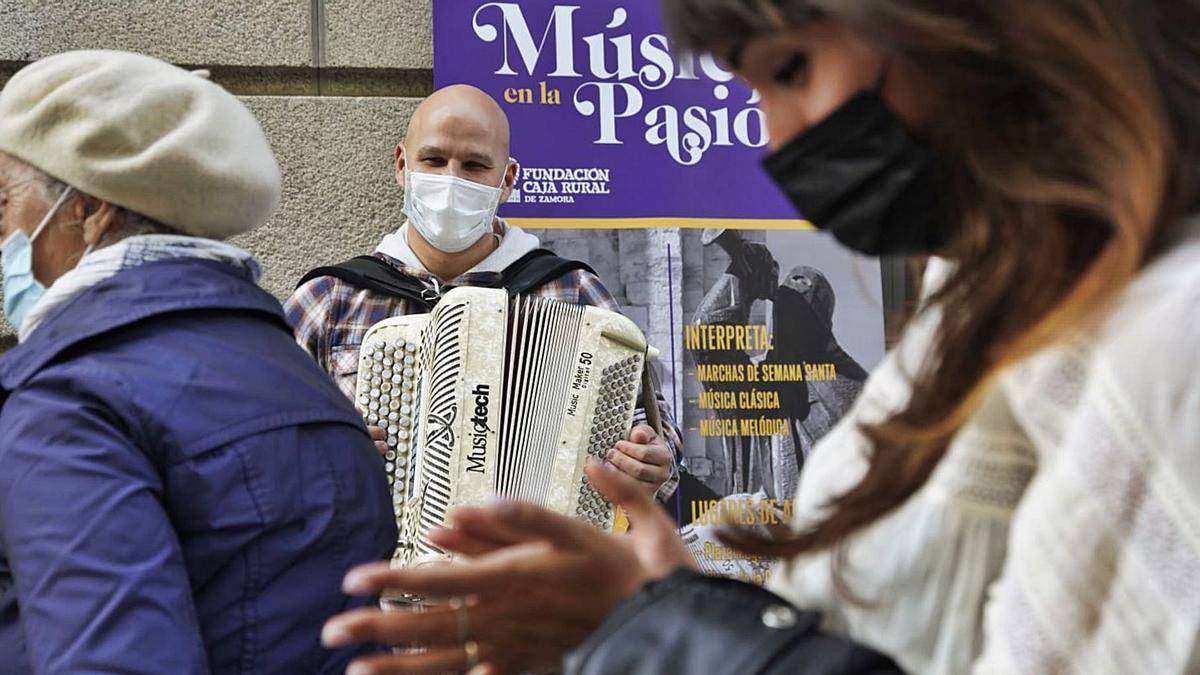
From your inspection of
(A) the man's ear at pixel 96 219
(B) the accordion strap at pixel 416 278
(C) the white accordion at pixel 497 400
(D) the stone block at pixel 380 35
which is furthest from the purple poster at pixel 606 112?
(A) the man's ear at pixel 96 219

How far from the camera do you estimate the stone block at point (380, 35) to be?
4.68 m

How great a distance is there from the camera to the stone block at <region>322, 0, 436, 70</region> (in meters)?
4.68

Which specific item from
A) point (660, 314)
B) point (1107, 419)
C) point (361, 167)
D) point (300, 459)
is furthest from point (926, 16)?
point (361, 167)

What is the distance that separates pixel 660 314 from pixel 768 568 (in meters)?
0.86

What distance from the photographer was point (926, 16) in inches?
40.5

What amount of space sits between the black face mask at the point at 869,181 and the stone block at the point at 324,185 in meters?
3.50

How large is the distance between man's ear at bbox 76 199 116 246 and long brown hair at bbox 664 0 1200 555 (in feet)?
4.75

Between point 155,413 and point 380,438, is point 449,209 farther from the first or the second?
point 155,413

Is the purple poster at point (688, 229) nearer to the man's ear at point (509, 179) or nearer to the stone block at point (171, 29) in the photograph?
the man's ear at point (509, 179)

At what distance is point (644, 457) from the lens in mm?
3381

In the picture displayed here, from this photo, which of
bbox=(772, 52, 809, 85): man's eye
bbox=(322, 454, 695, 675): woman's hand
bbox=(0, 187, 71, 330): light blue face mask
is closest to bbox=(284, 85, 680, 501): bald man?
bbox=(0, 187, 71, 330): light blue face mask

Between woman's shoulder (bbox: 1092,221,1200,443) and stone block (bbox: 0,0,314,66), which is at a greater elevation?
stone block (bbox: 0,0,314,66)

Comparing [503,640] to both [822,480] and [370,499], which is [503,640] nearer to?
[822,480]

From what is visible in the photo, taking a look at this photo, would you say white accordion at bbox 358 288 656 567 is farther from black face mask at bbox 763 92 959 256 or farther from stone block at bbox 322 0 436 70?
black face mask at bbox 763 92 959 256
